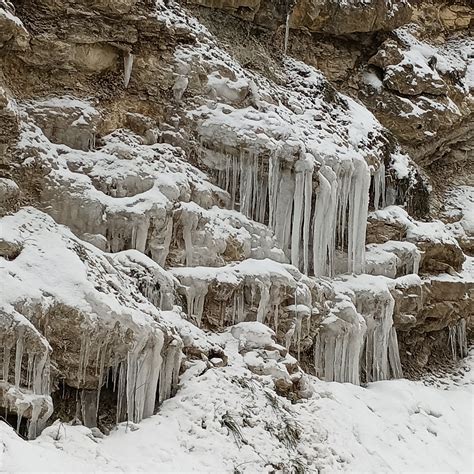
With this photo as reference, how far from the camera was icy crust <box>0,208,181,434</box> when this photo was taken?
269 inches

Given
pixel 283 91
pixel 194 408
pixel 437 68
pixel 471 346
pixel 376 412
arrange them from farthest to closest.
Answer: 1. pixel 437 68
2. pixel 471 346
3. pixel 283 91
4. pixel 376 412
5. pixel 194 408

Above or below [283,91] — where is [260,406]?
below

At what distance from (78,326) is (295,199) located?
6.00 meters

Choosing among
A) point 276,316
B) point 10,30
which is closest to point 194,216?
point 276,316

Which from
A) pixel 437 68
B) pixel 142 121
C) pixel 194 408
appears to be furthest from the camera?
pixel 437 68

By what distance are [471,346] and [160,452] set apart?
12.4 meters

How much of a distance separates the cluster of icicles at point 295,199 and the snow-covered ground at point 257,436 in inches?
111

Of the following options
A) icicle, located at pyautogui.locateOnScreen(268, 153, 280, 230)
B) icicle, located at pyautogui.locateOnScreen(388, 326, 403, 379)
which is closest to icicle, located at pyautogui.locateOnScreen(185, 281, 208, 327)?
icicle, located at pyautogui.locateOnScreen(268, 153, 280, 230)

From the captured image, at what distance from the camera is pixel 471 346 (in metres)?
16.9

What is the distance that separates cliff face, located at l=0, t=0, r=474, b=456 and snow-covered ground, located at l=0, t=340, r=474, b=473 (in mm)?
368

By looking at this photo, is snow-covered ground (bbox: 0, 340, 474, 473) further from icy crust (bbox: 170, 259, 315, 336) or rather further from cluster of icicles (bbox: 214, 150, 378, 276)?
cluster of icicles (bbox: 214, 150, 378, 276)

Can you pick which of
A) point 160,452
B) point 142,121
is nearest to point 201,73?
point 142,121

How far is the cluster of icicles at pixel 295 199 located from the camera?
39.3ft

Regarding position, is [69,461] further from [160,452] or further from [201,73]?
[201,73]
